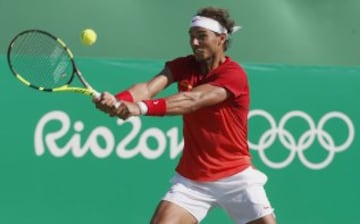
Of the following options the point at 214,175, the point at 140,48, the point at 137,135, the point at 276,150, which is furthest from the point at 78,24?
the point at 214,175

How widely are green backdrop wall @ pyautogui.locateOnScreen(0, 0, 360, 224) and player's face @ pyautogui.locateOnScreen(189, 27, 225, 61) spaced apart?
1.26 metres

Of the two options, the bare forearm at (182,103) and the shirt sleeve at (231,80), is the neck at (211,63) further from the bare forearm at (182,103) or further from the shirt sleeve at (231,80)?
the bare forearm at (182,103)

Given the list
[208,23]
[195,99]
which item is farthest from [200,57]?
[195,99]

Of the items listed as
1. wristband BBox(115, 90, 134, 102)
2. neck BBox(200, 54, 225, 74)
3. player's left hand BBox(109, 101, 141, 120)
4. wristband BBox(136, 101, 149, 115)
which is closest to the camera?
player's left hand BBox(109, 101, 141, 120)

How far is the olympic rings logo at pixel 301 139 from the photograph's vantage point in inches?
253

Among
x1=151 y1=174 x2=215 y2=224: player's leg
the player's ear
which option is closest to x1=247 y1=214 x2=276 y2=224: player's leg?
x1=151 y1=174 x2=215 y2=224: player's leg

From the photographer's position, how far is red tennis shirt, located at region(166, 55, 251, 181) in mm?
4844

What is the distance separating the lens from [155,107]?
4.34 metres

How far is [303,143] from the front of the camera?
6.55m

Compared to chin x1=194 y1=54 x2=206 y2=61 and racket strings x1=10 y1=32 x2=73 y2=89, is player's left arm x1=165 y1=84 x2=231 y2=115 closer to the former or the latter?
chin x1=194 y1=54 x2=206 y2=61

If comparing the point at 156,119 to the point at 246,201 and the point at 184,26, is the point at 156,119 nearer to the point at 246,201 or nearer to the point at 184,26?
the point at 184,26

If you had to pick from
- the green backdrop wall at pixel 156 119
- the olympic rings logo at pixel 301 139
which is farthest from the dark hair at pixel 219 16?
the olympic rings logo at pixel 301 139

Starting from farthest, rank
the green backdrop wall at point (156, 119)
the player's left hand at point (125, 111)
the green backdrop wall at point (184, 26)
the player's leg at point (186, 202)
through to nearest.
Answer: the green backdrop wall at point (184, 26) → the green backdrop wall at point (156, 119) → the player's leg at point (186, 202) → the player's left hand at point (125, 111)

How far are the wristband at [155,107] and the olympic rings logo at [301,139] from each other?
207 centimetres
